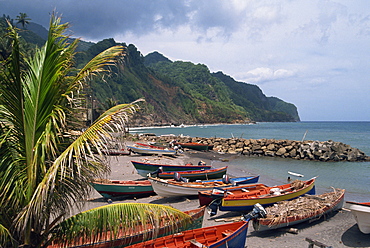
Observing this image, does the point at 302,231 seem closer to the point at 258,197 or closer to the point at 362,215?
the point at 258,197

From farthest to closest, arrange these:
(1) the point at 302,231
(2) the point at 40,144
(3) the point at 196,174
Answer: (3) the point at 196,174 < (1) the point at 302,231 < (2) the point at 40,144

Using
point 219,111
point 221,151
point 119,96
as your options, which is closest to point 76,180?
point 221,151

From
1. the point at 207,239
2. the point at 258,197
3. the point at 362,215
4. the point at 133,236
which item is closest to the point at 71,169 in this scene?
the point at 133,236

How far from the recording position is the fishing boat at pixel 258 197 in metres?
11.6

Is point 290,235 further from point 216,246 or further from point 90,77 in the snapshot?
point 90,77

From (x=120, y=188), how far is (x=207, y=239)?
7425 millimetres

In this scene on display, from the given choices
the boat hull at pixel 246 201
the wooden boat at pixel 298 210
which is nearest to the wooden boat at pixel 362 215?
the wooden boat at pixel 298 210

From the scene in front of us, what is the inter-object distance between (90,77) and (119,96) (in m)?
133

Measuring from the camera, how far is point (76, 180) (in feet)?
15.9

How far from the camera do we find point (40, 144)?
462cm

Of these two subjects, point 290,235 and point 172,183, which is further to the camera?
point 172,183

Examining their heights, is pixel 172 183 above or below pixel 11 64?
below

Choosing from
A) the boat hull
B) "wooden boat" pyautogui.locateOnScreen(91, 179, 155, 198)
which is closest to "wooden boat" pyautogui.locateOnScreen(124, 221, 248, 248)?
the boat hull

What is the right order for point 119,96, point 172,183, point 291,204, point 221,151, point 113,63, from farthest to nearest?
point 119,96, point 221,151, point 172,183, point 291,204, point 113,63
